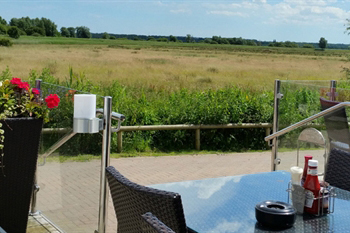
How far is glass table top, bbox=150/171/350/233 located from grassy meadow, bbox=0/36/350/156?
2.50 feet

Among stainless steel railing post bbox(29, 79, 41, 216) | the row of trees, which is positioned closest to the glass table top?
stainless steel railing post bbox(29, 79, 41, 216)

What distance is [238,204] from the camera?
2426 millimetres

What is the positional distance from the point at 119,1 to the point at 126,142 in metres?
34.2

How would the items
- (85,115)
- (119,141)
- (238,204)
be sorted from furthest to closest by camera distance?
(119,141) < (85,115) < (238,204)

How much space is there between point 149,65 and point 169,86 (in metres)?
11.3

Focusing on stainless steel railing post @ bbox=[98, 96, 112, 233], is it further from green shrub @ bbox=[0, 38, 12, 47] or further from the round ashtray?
green shrub @ bbox=[0, 38, 12, 47]

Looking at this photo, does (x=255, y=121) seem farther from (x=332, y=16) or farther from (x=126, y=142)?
(x=332, y=16)

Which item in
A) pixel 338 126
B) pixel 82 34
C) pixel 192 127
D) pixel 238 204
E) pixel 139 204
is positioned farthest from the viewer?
pixel 82 34

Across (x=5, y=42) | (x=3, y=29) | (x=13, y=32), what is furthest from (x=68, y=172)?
(x=13, y=32)

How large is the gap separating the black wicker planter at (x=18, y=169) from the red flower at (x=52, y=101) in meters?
0.13

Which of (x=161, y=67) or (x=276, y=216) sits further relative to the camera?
(x=161, y=67)

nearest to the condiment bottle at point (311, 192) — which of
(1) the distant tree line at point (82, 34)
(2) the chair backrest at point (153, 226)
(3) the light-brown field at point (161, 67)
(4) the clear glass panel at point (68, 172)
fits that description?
(2) the chair backrest at point (153, 226)

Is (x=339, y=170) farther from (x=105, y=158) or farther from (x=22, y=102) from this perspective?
(x=22, y=102)

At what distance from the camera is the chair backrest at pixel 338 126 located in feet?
12.3
